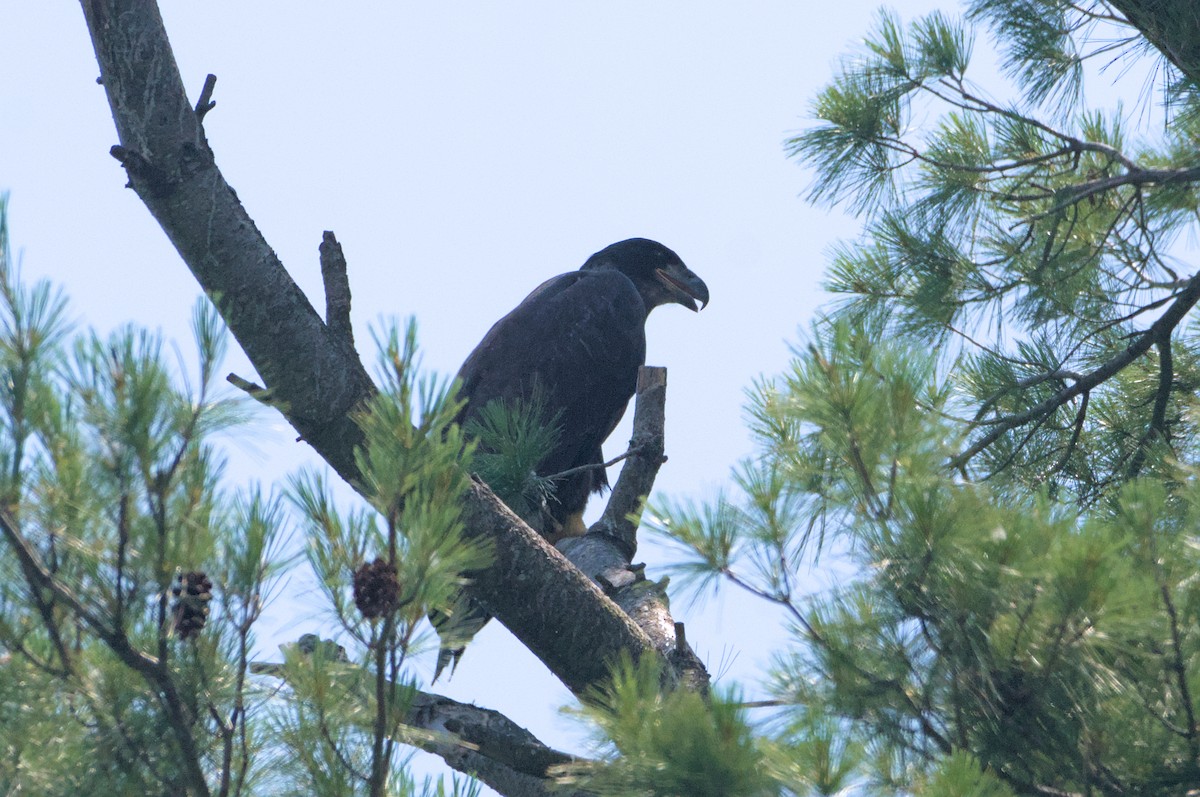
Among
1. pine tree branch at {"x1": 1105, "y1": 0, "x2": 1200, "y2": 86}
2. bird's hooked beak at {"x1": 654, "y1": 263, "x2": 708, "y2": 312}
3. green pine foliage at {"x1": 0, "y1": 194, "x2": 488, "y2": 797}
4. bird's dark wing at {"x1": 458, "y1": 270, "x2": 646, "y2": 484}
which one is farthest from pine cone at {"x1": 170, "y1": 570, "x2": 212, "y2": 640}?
bird's hooked beak at {"x1": 654, "y1": 263, "x2": 708, "y2": 312}

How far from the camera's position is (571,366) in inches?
232

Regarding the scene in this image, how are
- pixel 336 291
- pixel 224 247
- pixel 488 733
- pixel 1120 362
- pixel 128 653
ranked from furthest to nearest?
pixel 1120 362 < pixel 488 733 < pixel 336 291 < pixel 224 247 < pixel 128 653

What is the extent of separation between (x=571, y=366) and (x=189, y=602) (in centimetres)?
409

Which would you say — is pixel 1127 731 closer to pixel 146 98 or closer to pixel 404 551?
pixel 404 551

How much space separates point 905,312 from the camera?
14.8 ft

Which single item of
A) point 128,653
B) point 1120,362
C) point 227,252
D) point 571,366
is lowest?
point 128,653

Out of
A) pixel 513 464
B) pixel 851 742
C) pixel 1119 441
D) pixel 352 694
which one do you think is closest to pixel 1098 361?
pixel 1119 441

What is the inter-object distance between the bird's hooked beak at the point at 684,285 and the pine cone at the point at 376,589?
5.21 meters

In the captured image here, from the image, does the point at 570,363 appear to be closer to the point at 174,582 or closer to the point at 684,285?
the point at 684,285

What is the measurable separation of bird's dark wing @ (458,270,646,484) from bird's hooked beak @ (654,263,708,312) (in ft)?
2.52

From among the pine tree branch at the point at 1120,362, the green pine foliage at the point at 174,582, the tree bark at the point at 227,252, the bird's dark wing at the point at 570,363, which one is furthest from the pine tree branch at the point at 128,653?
the bird's dark wing at the point at 570,363

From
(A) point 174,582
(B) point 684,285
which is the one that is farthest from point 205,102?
(B) point 684,285

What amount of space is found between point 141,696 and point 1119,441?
11.5 ft

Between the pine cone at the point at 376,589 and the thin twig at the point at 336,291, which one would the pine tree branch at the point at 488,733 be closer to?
the thin twig at the point at 336,291
